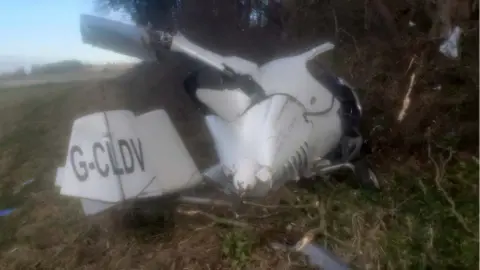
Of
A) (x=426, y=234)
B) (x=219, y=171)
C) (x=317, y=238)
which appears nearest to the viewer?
(x=426, y=234)

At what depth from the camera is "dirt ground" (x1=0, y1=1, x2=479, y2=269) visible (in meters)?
0.62

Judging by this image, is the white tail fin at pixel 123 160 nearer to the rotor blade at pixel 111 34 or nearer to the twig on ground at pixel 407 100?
the rotor blade at pixel 111 34

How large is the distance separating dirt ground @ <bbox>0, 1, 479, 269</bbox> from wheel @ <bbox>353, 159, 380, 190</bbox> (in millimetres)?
17

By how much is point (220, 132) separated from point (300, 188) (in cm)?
17

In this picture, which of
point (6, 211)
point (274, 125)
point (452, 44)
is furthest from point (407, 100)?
point (6, 211)

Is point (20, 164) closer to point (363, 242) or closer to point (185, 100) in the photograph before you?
point (185, 100)

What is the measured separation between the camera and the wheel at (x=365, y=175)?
777 millimetres

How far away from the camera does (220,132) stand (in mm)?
864

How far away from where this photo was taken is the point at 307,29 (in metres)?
0.79

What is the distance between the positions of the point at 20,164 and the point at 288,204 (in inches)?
20.3

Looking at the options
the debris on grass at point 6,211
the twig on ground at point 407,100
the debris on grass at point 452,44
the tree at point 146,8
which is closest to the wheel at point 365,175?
the twig on ground at point 407,100

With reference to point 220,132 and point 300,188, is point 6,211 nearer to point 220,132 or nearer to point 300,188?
point 220,132

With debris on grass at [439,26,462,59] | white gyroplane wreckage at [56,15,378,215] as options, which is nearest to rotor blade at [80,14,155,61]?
white gyroplane wreckage at [56,15,378,215]

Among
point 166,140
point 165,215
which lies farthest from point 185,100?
point 165,215
